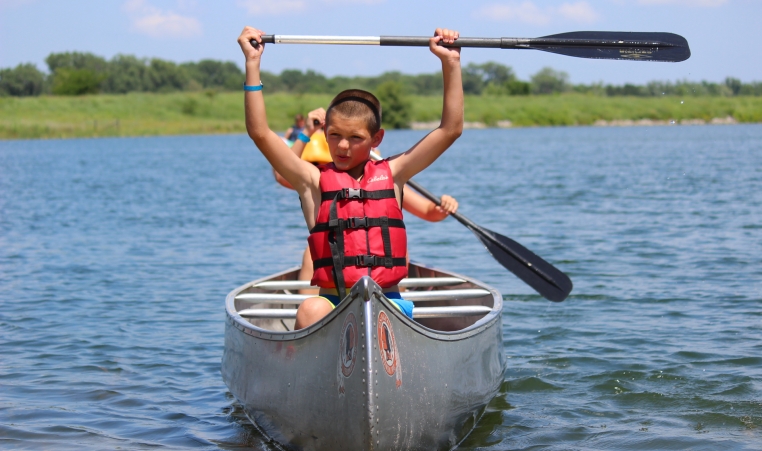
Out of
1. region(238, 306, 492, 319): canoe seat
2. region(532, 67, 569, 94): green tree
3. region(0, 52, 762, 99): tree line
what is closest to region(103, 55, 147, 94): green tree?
region(0, 52, 762, 99): tree line

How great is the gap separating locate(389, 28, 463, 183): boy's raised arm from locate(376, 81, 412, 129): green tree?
65176 millimetres

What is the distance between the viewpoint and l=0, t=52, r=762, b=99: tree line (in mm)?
80438

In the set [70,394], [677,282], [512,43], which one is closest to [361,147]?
[512,43]

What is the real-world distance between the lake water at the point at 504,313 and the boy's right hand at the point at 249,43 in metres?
2.21

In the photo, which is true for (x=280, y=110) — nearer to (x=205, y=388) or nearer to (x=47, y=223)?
(x=47, y=223)

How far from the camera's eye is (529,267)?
20.2 feet

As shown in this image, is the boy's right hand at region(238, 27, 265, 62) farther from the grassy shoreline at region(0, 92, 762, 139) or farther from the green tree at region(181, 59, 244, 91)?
the green tree at region(181, 59, 244, 91)

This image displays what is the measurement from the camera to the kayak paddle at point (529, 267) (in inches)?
238

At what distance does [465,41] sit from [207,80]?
117 m

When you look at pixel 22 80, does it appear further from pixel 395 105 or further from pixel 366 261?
pixel 366 261

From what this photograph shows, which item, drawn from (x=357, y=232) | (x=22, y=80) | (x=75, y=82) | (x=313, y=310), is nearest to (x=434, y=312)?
(x=313, y=310)

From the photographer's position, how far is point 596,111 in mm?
67000

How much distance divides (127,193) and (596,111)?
173 feet

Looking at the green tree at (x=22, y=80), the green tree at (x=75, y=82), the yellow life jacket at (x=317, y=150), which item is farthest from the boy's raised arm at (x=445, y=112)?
the green tree at (x=75, y=82)
